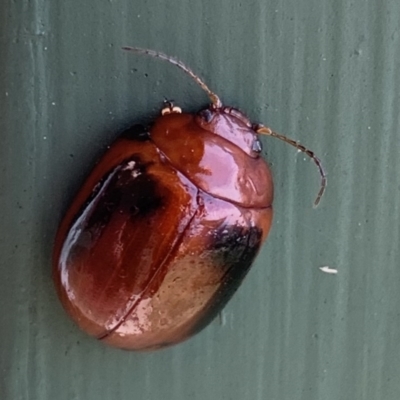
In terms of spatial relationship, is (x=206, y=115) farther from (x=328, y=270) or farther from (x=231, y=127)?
(x=328, y=270)

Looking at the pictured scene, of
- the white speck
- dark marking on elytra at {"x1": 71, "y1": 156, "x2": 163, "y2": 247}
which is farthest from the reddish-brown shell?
the white speck

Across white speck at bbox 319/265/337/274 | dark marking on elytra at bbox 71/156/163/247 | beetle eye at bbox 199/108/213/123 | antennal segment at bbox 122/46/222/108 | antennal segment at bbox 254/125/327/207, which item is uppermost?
antennal segment at bbox 122/46/222/108

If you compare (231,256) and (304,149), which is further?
(304,149)

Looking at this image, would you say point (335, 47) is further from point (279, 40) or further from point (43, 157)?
point (43, 157)

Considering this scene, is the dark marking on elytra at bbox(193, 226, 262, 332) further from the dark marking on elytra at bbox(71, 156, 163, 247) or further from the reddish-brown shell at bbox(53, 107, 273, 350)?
the dark marking on elytra at bbox(71, 156, 163, 247)

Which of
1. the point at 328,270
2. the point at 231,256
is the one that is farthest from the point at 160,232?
the point at 328,270

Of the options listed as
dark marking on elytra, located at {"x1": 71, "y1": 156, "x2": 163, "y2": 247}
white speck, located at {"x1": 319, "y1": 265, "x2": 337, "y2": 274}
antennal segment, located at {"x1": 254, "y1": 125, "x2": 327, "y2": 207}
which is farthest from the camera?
white speck, located at {"x1": 319, "y1": 265, "x2": 337, "y2": 274}

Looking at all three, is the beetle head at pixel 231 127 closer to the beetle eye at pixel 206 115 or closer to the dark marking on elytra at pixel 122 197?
the beetle eye at pixel 206 115

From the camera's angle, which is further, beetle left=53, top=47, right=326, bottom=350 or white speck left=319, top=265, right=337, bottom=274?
white speck left=319, top=265, right=337, bottom=274

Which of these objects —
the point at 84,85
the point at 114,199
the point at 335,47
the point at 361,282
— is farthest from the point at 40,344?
the point at 335,47
